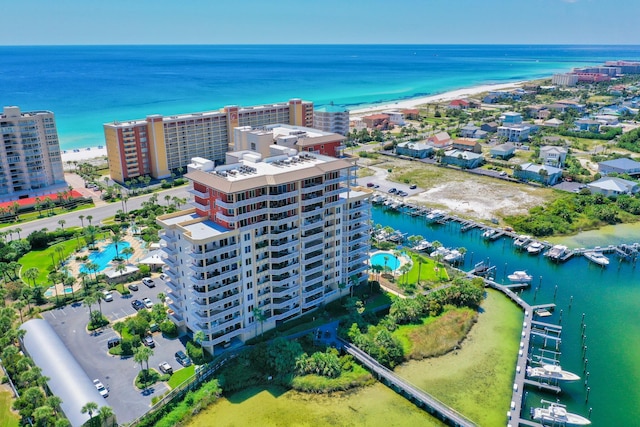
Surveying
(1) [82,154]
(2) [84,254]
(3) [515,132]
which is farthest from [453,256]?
(1) [82,154]

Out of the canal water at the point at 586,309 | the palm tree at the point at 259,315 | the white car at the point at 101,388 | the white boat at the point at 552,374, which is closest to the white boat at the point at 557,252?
the canal water at the point at 586,309

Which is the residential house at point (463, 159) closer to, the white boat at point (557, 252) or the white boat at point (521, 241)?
the white boat at point (521, 241)

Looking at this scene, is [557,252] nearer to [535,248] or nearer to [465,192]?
[535,248]

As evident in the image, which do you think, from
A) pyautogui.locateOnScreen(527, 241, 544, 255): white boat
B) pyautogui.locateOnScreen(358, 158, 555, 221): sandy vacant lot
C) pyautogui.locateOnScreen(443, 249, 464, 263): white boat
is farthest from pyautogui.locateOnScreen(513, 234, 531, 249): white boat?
pyautogui.locateOnScreen(443, 249, 464, 263): white boat

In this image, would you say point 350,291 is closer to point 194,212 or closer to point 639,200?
point 194,212

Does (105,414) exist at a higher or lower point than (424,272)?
higher

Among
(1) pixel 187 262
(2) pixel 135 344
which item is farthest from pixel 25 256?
(1) pixel 187 262
